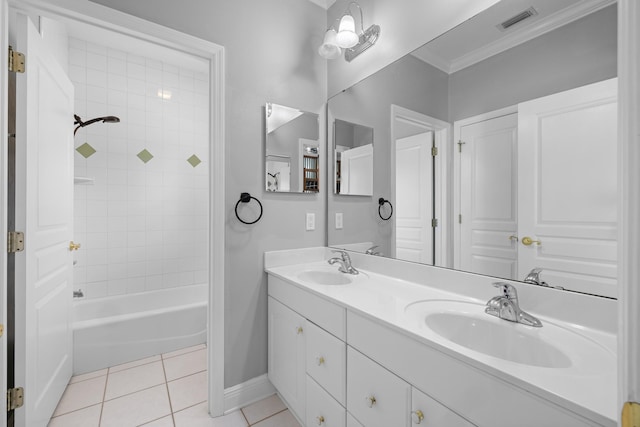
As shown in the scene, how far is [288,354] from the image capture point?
157cm

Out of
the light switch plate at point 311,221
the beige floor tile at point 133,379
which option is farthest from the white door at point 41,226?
the light switch plate at point 311,221

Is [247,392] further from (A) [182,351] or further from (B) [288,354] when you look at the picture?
(A) [182,351]

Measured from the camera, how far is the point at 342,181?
1982mm

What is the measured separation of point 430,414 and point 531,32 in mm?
1369

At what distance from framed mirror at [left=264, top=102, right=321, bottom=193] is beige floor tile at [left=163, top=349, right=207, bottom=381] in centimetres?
145

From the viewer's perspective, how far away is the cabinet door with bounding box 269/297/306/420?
1454mm

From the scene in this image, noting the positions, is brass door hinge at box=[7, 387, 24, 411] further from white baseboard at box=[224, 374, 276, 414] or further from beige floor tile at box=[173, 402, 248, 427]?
white baseboard at box=[224, 374, 276, 414]

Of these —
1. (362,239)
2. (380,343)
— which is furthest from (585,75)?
(362,239)

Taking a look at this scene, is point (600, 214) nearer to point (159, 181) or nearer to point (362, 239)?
point (362, 239)

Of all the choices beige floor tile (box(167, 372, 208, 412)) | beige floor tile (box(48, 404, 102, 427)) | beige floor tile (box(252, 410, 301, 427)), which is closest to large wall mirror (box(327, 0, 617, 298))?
beige floor tile (box(252, 410, 301, 427))

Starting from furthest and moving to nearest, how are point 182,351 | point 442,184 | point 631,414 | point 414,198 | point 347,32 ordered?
point 182,351
point 347,32
point 414,198
point 442,184
point 631,414

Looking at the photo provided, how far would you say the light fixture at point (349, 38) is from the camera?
1.66 meters

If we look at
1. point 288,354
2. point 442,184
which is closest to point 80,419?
point 288,354

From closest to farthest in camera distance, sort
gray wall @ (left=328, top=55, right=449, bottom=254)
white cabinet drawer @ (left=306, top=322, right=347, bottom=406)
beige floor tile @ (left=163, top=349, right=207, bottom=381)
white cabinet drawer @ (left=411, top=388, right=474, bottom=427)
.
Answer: white cabinet drawer @ (left=411, top=388, right=474, bottom=427), white cabinet drawer @ (left=306, top=322, right=347, bottom=406), gray wall @ (left=328, top=55, right=449, bottom=254), beige floor tile @ (left=163, top=349, right=207, bottom=381)
